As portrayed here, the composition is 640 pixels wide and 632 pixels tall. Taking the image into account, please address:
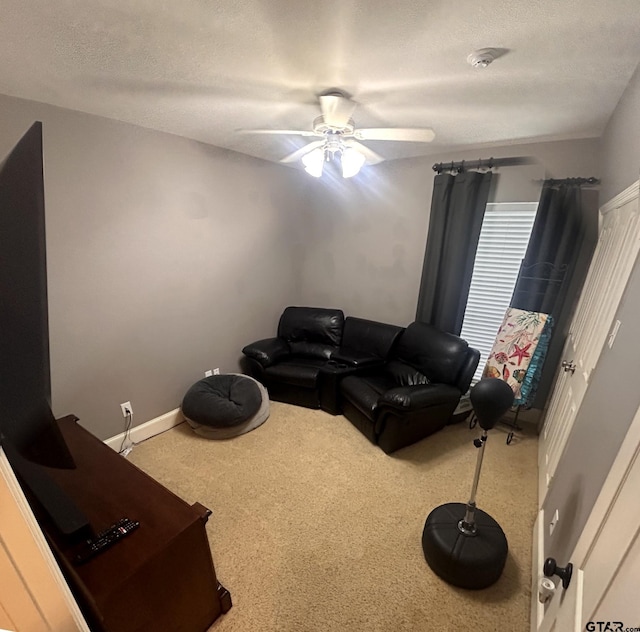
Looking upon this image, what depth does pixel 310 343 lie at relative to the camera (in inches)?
144

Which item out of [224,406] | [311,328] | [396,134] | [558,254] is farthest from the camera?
[311,328]

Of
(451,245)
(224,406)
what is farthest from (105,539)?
(451,245)

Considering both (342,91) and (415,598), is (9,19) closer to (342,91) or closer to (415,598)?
(342,91)

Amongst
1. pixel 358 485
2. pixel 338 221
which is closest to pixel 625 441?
pixel 358 485

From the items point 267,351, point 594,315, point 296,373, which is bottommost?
point 296,373

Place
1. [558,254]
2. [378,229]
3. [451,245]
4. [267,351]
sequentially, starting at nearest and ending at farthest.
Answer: [558,254]
[451,245]
[267,351]
[378,229]

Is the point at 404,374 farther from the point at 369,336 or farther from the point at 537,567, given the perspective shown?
the point at 537,567

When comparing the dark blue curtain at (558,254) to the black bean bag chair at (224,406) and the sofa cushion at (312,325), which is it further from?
the black bean bag chair at (224,406)

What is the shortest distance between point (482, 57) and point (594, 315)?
155 centimetres

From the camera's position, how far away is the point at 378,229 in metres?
3.47

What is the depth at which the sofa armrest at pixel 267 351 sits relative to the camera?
3.23m

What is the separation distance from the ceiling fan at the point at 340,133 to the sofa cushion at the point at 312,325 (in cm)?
181

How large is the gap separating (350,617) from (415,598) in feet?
1.12

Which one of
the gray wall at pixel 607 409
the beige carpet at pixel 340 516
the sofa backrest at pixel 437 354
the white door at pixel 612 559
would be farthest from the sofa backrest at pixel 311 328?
the white door at pixel 612 559
